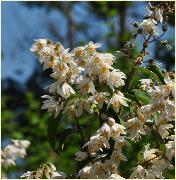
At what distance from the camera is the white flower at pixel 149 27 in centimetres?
278

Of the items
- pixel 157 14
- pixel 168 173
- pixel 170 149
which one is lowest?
pixel 168 173

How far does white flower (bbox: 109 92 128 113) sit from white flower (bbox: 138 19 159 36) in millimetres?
388

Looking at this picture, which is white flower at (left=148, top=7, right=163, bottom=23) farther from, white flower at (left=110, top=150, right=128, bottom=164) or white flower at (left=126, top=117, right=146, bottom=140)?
white flower at (left=110, top=150, right=128, bottom=164)

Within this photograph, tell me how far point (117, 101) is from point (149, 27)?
0.45 meters

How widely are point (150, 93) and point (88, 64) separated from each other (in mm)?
284

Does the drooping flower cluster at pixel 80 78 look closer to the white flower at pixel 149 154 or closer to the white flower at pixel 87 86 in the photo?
the white flower at pixel 87 86

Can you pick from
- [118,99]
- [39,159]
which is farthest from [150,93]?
[39,159]

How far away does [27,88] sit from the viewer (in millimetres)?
20125

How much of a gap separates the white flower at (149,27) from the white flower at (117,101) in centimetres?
39

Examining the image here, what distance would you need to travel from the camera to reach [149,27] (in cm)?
278

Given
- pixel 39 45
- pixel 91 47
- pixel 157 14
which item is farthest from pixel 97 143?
pixel 157 14

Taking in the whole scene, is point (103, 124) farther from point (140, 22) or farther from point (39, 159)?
point (39, 159)

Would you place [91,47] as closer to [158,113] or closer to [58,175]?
[158,113]

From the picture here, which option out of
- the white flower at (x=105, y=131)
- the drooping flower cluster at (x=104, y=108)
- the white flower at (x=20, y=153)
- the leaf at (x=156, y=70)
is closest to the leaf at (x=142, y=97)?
the drooping flower cluster at (x=104, y=108)
